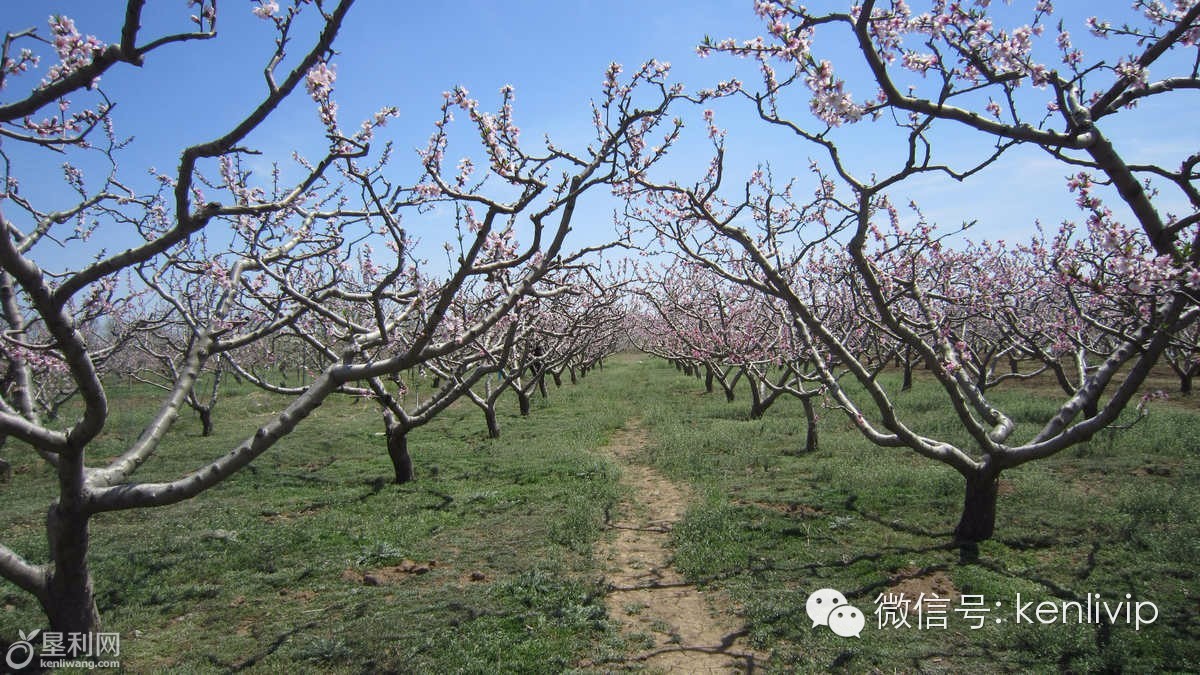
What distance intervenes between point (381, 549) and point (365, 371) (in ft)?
13.7

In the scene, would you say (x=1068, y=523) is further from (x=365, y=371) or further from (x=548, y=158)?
(x=365, y=371)

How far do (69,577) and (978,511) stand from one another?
1023 cm

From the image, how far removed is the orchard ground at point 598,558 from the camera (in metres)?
5.70

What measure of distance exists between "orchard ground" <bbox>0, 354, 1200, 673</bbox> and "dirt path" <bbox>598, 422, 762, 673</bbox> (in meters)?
0.12

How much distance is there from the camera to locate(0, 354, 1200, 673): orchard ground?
570cm

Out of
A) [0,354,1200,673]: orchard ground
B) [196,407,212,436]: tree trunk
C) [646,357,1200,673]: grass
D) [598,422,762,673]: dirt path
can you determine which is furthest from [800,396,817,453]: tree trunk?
[196,407,212,436]: tree trunk

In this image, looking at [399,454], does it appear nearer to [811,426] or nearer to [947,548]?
[811,426]

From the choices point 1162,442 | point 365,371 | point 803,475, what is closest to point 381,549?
point 365,371

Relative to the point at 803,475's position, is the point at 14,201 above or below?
above

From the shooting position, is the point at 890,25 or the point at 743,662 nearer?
the point at 890,25

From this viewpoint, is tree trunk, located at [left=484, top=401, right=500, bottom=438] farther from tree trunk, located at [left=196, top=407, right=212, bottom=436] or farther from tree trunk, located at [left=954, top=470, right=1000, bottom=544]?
tree trunk, located at [left=954, top=470, right=1000, bottom=544]

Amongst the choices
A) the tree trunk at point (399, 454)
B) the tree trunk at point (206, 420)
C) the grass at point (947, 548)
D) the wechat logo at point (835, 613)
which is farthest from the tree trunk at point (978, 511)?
the tree trunk at point (206, 420)

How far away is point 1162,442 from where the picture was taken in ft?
41.4

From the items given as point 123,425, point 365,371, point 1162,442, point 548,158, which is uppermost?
point 548,158
